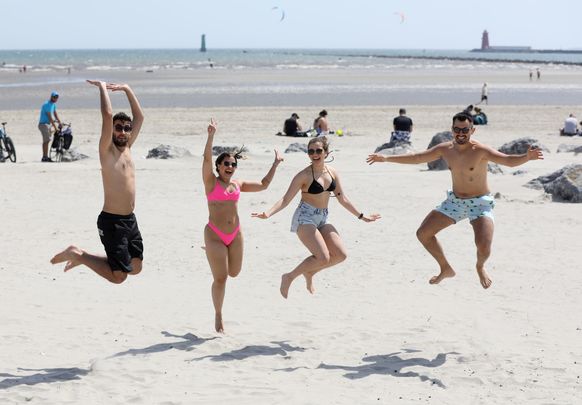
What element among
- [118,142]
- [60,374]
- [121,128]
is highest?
[121,128]

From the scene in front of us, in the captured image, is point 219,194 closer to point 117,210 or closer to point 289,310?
point 117,210

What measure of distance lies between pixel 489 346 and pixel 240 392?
2.37 meters

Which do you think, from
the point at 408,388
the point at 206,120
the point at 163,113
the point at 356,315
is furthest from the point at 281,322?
the point at 163,113

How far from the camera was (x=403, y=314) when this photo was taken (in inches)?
339

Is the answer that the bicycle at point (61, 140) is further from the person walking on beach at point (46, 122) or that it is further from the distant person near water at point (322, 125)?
the distant person near water at point (322, 125)

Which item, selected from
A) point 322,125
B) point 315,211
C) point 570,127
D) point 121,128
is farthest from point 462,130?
point 570,127

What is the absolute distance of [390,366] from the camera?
7180 millimetres

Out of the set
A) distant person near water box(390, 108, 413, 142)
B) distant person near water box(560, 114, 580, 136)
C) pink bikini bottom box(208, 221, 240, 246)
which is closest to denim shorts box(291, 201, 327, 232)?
pink bikini bottom box(208, 221, 240, 246)

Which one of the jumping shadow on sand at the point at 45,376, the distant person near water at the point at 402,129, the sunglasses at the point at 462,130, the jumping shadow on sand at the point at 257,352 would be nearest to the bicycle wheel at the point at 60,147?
the distant person near water at the point at 402,129

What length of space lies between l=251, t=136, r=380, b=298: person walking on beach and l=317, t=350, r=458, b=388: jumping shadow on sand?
0.98 metres

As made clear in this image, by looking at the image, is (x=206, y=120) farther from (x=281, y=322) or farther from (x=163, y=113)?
(x=281, y=322)

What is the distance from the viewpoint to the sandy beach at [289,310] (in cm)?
672

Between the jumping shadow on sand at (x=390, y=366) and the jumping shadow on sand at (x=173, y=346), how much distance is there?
1192 mm

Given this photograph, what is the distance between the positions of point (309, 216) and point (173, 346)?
5.48 feet
